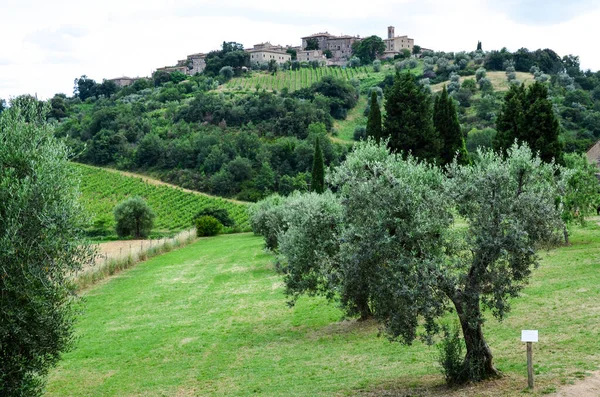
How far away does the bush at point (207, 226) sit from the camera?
6397cm

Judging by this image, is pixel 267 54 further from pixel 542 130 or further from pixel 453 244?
pixel 453 244

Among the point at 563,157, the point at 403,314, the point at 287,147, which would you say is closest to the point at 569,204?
the point at 563,157

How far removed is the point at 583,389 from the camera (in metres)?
11.5

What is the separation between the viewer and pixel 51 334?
1168 cm

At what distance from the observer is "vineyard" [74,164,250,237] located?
69.2 m

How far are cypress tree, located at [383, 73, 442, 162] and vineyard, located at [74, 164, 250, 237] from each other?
34.5 meters

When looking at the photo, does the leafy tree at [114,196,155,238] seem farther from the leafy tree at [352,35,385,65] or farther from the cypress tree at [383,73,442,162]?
the leafy tree at [352,35,385,65]

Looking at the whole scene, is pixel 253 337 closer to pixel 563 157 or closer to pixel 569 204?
pixel 569 204

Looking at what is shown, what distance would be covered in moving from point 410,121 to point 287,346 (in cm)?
1967

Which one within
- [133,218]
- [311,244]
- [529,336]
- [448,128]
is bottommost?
[133,218]

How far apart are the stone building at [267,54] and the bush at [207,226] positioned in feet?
389

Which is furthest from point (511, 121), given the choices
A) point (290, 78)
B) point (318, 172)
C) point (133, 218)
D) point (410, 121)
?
point (290, 78)

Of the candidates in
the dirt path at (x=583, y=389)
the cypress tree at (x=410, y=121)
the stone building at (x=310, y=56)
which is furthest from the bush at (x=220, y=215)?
the stone building at (x=310, y=56)

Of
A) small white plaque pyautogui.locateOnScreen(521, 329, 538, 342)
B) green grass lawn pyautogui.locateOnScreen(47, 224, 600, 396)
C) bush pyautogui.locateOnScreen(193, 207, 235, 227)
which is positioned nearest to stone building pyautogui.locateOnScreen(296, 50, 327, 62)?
bush pyautogui.locateOnScreen(193, 207, 235, 227)
